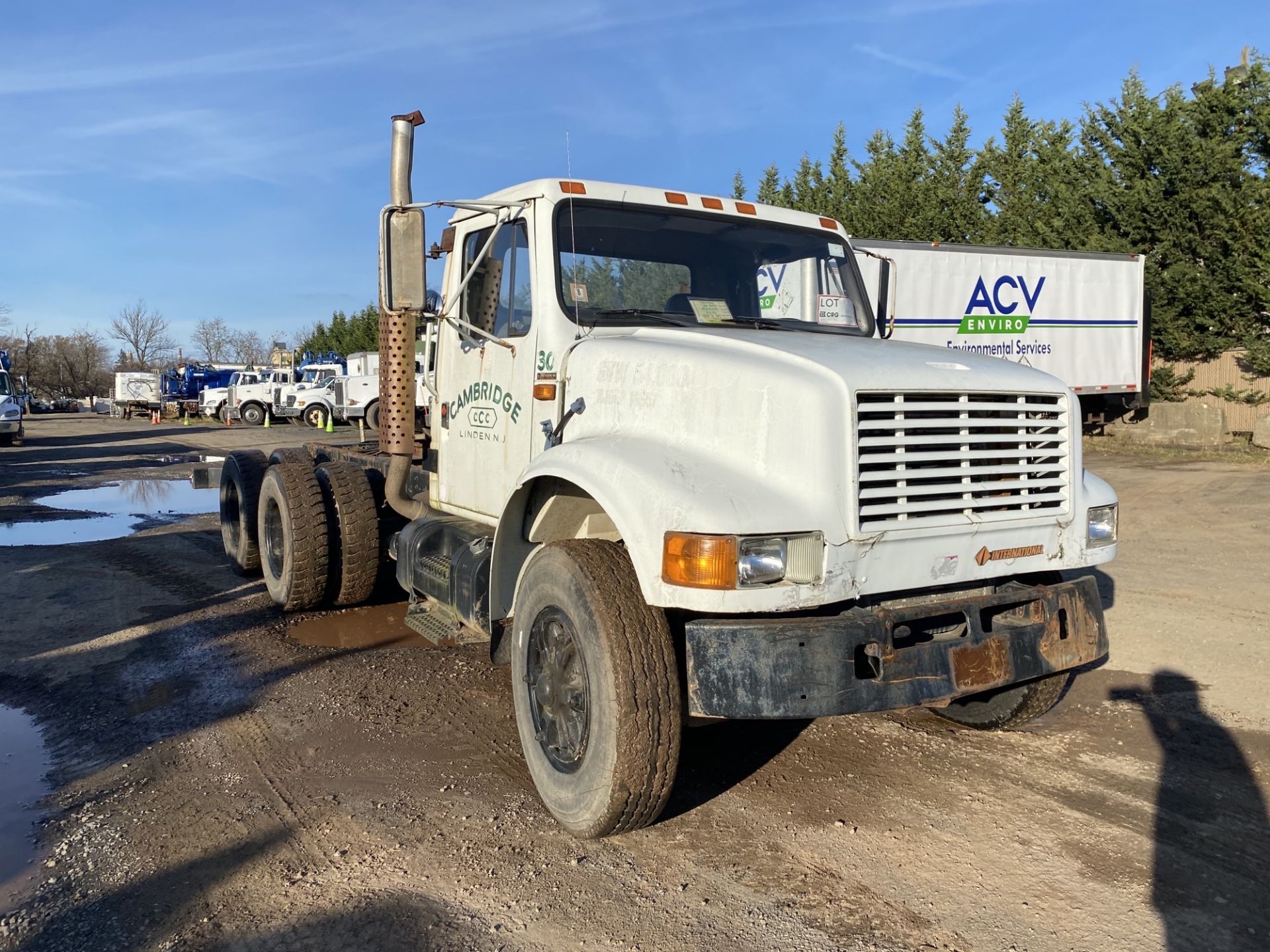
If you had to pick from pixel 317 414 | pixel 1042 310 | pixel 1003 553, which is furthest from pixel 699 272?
pixel 317 414

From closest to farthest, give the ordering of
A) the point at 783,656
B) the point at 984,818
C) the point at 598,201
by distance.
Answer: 1. the point at 783,656
2. the point at 984,818
3. the point at 598,201

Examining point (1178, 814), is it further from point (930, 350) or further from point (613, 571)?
point (613, 571)

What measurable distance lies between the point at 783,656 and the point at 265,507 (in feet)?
16.5

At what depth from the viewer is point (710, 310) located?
179 inches

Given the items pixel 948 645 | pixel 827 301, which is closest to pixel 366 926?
pixel 948 645

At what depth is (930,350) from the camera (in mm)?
4070

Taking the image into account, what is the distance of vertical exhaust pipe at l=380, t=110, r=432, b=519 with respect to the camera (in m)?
5.04

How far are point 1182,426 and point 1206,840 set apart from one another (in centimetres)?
1721

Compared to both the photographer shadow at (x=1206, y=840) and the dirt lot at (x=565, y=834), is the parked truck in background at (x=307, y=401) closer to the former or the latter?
the dirt lot at (x=565, y=834)

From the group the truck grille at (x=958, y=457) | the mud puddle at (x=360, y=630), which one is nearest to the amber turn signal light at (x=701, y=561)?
the truck grille at (x=958, y=457)

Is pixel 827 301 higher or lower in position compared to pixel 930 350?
higher

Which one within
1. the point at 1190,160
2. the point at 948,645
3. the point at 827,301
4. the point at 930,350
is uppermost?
the point at 1190,160

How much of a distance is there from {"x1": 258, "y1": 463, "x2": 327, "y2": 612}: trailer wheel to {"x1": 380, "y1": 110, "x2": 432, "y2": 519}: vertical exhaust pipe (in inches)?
47.1

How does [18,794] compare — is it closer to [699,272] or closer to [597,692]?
[597,692]
